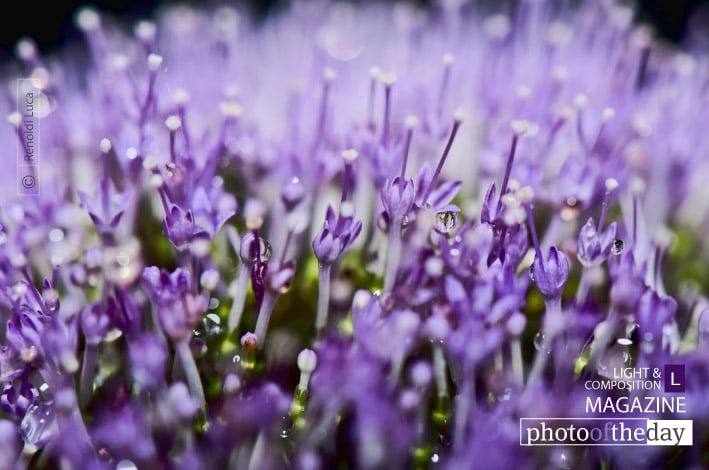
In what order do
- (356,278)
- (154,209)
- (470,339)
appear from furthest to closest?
(154,209)
(356,278)
(470,339)

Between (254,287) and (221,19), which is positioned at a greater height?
(221,19)

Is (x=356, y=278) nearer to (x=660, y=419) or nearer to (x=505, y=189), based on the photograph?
(x=505, y=189)

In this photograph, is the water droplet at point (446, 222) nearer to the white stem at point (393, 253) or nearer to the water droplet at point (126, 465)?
the white stem at point (393, 253)

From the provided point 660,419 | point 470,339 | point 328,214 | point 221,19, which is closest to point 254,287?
→ point 328,214

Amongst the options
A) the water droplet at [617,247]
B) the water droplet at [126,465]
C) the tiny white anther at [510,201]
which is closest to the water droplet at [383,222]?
the tiny white anther at [510,201]

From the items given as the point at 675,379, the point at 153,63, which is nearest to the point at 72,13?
the point at 153,63

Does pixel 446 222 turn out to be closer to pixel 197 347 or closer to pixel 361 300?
pixel 361 300

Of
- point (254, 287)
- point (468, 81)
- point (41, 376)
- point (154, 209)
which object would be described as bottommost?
point (41, 376)
